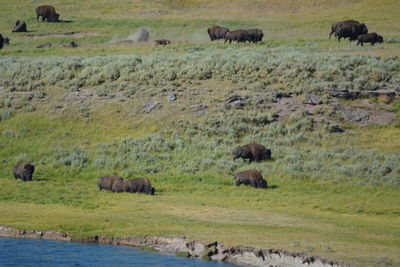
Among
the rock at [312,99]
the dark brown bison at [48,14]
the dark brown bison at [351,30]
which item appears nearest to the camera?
the rock at [312,99]

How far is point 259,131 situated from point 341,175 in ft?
23.1

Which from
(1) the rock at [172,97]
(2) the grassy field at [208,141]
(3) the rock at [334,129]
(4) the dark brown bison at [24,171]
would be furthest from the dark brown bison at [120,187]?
(1) the rock at [172,97]

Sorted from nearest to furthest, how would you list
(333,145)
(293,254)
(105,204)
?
(293,254)
(105,204)
(333,145)

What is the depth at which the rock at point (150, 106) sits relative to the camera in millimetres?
47125

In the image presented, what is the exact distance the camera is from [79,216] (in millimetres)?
31078

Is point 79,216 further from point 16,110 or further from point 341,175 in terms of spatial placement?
point 16,110

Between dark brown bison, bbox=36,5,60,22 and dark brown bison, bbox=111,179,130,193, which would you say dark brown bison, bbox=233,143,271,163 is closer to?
dark brown bison, bbox=111,179,130,193

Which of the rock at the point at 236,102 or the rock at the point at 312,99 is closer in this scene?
the rock at the point at 312,99

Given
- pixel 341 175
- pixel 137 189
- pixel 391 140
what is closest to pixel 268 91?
pixel 391 140

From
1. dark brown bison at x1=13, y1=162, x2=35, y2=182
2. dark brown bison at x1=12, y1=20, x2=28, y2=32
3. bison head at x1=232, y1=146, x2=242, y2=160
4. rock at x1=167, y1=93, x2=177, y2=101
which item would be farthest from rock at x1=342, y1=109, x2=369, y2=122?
dark brown bison at x1=12, y1=20, x2=28, y2=32

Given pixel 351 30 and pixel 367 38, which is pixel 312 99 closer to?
pixel 367 38

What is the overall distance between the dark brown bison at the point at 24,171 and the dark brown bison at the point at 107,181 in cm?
383

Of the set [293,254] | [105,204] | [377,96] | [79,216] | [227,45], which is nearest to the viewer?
[293,254]

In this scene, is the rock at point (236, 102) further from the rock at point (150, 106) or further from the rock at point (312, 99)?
the rock at point (150, 106)
